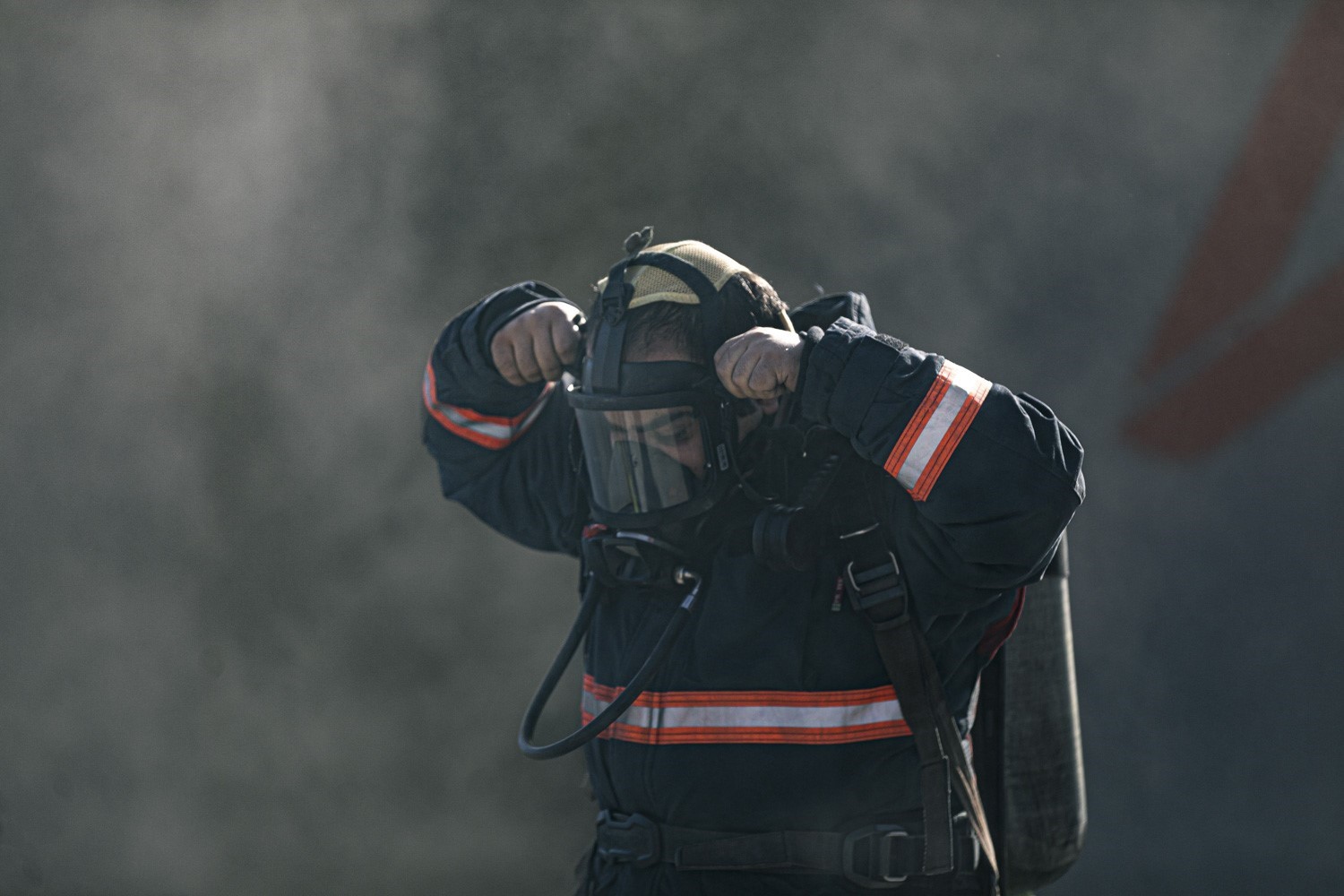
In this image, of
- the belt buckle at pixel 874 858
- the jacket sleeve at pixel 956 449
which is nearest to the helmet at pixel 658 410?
the jacket sleeve at pixel 956 449

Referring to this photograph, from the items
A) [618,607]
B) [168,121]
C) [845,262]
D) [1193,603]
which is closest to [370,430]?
[168,121]

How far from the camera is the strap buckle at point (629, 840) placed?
7.21ft

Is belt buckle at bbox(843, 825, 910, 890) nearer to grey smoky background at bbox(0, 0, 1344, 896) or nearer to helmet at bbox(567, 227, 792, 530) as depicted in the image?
helmet at bbox(567, 227, 792, 530)

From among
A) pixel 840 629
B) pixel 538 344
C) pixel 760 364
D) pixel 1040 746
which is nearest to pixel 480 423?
pixel 538 344

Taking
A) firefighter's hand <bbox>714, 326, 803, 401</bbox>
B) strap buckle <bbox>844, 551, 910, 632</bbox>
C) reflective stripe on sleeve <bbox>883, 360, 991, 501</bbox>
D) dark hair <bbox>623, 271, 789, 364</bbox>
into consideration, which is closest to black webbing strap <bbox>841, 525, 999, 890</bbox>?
strap buckle <bbox>844, 551, 910, 632</bbox>

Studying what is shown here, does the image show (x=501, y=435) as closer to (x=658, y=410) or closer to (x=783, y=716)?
(x=658, y=410)

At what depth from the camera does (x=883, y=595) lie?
82.5 inches

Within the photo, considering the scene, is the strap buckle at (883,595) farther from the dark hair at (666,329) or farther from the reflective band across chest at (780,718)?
the dark hair at (666,329)

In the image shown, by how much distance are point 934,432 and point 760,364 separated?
Answer: 35cm

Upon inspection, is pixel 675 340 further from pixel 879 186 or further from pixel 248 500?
pixel 248 500

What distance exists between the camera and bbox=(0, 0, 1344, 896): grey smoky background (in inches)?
184

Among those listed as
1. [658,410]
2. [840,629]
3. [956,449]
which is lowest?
[840,629]

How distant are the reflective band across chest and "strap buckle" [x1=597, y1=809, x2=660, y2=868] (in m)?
0.16

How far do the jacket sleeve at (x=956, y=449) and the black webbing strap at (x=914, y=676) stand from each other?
0.09 meters
